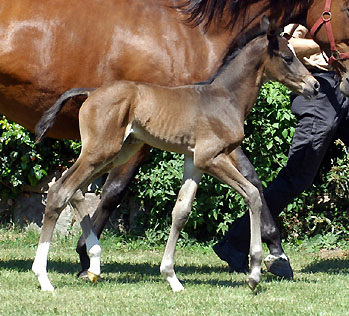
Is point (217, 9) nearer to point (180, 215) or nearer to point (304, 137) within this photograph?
point (304, 137)

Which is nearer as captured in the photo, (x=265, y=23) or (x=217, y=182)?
(x=265, y=23)

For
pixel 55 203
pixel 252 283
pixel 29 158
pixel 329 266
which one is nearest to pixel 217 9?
pixel 55 203

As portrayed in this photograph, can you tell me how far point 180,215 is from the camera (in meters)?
5.44

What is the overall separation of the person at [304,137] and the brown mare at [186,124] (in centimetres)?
99

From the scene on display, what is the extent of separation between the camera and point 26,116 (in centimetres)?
619

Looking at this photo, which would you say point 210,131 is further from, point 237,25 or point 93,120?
point 237,25

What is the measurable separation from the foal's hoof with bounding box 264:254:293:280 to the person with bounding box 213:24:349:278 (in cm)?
38

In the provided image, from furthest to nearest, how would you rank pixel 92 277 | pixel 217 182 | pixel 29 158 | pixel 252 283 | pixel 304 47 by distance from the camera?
pixel 29 158 < pixel 217 182 < pixel 304 47 < pixel 92 277 < pixel 252 283

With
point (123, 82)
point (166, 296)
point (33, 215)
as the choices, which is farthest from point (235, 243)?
point (33, 215)

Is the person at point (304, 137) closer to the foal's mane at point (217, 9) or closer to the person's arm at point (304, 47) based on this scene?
the person's arm at point (304, 47)

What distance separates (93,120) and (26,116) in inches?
46.7

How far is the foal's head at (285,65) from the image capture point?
540 centimetres

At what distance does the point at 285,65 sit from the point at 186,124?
2.64 feet

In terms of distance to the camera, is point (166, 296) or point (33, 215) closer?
point (166, 296)
